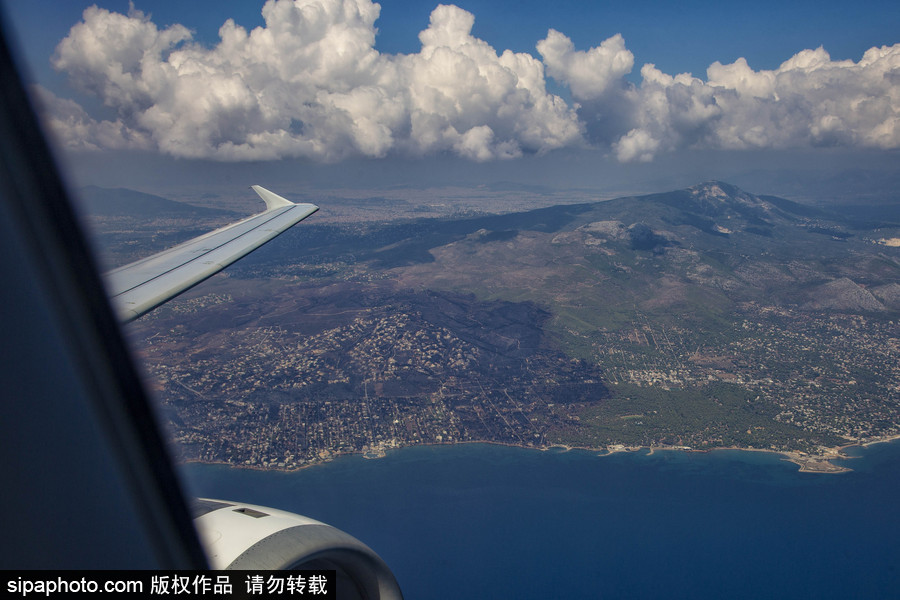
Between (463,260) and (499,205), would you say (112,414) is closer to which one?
(463,260)

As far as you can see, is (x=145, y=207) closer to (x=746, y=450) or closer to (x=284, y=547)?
(x=284, y=547)

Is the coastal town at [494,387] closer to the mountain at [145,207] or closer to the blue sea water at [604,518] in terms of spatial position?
the blue sea water at [604,518]

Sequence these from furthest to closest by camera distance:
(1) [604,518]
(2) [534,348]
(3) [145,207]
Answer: (3) [145,207]
(2) [534,348]
(1) [604,518]

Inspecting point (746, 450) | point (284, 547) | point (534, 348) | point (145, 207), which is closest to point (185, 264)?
point (284, 547)

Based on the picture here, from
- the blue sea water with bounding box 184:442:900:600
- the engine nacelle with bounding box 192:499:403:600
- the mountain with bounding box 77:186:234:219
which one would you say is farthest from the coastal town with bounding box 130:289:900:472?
the engine nacelle with bounding box 192:499:403:600

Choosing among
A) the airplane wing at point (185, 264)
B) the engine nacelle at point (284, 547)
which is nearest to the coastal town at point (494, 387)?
the airplane wing at point (185, 264)

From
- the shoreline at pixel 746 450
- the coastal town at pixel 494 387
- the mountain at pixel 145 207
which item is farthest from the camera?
the mountain at pixel 145 207

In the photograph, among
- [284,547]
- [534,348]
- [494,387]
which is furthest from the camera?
[534,348]
